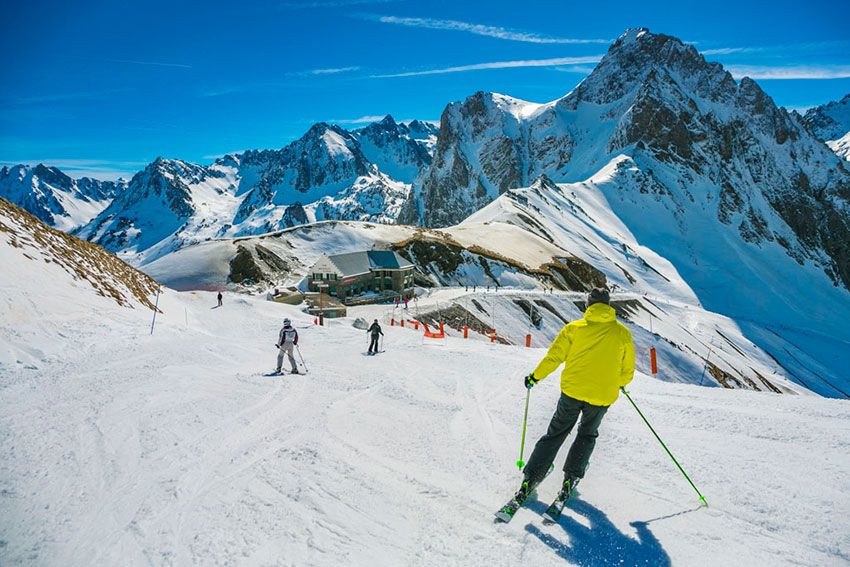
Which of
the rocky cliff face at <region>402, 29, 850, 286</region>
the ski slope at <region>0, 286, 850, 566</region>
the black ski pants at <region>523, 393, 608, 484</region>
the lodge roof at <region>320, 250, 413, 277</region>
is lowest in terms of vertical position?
the ski slope at <region>0, 286, 850, 566</region>

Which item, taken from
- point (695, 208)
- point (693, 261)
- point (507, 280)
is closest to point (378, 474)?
point (507, 280)

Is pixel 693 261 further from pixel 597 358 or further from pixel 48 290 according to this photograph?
pixel 48 290

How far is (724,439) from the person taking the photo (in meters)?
6.93

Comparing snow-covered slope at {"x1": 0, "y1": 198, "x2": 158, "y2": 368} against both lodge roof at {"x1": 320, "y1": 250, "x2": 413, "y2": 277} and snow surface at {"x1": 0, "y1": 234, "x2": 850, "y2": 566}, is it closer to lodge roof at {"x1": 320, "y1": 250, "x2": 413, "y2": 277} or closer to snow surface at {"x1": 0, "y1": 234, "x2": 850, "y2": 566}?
snow surface at {"x1": 0, "y1": 234, "x2": 850, "y2": 566}

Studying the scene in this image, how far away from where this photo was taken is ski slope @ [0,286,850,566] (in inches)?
Result: 178

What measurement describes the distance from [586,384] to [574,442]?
0.76m

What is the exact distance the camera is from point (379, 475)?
20.0ft

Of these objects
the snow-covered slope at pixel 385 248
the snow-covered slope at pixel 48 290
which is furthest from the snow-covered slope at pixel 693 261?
the snow-covered slope at pixel 48 290

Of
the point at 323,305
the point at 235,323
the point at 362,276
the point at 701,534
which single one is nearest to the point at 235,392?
the point at 701,534

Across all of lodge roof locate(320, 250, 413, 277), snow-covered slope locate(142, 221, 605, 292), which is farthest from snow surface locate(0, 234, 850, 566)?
snow-covered slope locate(142, 221, 605, 292)

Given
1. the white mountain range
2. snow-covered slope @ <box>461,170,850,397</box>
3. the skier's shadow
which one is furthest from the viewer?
the white mountain range

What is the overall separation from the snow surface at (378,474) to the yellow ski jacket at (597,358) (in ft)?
4.56

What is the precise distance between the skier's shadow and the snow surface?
0.02 metres

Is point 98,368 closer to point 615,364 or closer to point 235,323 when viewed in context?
point 615,364
